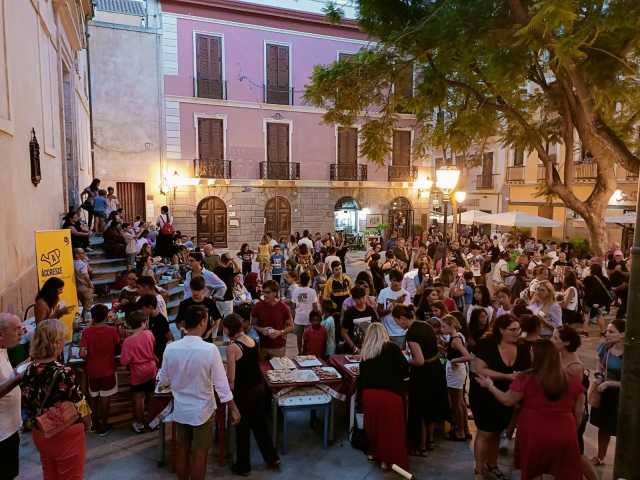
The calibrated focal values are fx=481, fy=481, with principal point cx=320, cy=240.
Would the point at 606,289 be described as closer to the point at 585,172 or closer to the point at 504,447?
the point at 504,447

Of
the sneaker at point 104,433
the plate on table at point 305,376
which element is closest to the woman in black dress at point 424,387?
the plate on table at point 305,376

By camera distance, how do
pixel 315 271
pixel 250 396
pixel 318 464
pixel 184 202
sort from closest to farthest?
pixel 250 396, pixel 318 464, pixel 315 271, pixel 184 202

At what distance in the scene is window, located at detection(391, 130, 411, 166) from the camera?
24.9m

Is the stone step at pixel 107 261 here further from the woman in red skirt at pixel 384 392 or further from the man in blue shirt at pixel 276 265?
the woman in red skirt at pixel 384 392

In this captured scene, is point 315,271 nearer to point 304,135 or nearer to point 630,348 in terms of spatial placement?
point 630,348

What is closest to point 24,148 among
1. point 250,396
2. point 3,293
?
point 3,293

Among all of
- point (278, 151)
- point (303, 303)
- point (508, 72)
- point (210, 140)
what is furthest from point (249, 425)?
point (278, 151)

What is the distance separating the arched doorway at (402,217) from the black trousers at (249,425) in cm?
2130

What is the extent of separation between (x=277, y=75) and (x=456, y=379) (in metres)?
19.5

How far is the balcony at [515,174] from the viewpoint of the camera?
25.0 metres

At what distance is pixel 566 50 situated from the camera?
21.7 ft

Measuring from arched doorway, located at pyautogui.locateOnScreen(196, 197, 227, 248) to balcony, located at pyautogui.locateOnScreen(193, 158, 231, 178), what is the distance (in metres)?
1.15

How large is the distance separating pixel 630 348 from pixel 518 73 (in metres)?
6.29

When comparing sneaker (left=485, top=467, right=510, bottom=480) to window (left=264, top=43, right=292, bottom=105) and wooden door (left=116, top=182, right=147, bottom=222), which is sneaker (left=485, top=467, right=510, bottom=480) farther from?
window (left=264, top=43, right=292, bottom=105)
